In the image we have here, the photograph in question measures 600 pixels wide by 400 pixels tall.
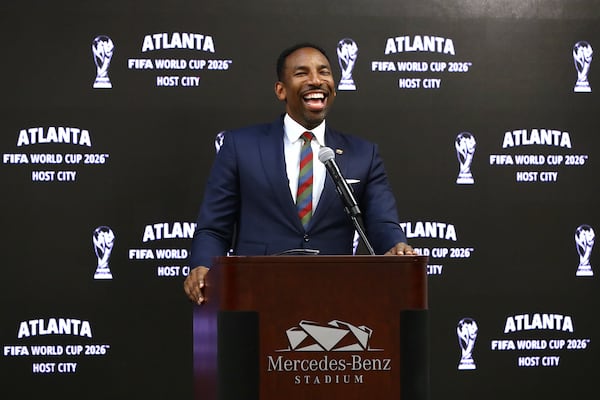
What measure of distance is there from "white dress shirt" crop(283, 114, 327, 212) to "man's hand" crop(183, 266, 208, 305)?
1.80 feet

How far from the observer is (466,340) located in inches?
201

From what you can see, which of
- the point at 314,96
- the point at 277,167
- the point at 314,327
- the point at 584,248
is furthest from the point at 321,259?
the point at 584,248

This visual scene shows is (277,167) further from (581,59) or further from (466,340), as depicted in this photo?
(581,59)

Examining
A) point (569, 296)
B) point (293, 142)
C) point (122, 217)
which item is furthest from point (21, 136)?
point (569, 296)

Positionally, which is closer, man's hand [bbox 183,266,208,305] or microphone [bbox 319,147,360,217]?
microphone [bbox 319,147,360,217]

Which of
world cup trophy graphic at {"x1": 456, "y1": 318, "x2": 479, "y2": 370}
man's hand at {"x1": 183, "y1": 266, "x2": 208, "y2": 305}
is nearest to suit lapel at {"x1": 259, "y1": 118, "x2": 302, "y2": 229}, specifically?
man's hand at {"x1": 183, "y1": 266, "x2": 208, "y2": 305}

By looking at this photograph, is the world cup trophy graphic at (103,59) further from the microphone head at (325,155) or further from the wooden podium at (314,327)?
the wooden podium at (314,327)

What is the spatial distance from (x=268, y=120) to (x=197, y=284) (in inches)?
84.4

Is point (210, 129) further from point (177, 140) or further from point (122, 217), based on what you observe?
point (122, 217)

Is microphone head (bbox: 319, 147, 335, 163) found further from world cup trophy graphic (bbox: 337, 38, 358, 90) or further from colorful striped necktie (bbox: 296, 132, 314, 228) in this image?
world cup trophy graphic (bbox: 337, 38, 358, 90)

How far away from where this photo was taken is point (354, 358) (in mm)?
2533

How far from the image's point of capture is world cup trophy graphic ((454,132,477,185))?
5141mm

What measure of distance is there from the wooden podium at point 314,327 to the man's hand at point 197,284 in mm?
449

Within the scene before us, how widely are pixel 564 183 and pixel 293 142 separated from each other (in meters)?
2.20
